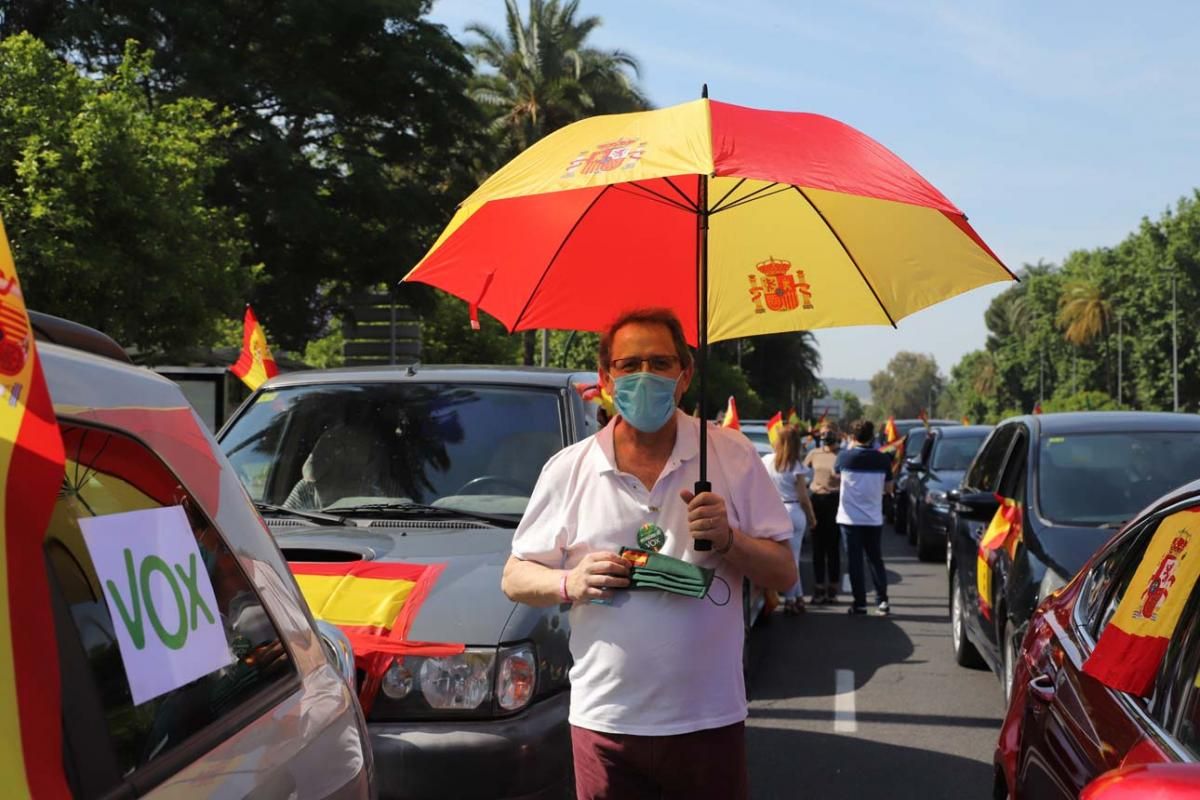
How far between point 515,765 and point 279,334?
111 ft

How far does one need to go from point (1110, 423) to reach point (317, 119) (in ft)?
101

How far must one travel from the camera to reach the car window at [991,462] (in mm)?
8967

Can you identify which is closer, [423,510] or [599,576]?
[599,576]

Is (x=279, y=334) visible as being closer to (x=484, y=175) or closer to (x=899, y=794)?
(x=484, y=175)

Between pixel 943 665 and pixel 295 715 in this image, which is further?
pixel 943 665

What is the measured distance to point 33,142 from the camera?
→ 66.8 feet

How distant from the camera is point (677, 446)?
11.4ft

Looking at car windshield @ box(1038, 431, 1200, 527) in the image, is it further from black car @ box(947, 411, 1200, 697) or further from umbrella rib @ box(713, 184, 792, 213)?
umbrella rib @ box(713, 184, 792, 213)

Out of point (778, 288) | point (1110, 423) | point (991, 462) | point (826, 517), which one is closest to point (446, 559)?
point (778, 288)

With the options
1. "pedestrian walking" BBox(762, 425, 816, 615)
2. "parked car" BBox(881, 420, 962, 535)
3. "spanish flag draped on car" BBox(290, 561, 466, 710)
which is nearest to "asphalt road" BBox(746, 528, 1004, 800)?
"pedestrian walking" BBox(762, 425, 816, 615)

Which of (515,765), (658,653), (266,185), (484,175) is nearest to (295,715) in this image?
(658,653)

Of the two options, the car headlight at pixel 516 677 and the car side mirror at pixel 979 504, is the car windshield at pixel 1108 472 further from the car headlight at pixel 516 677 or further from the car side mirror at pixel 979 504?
the car headlight at pixel 516 677

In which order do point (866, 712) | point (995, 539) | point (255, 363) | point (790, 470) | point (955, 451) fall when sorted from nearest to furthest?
point (995, 539) → point (866, 712) → point (255, 363) → point (790, 470) → point (955, 451)

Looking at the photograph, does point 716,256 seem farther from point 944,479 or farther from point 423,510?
point 944,479
